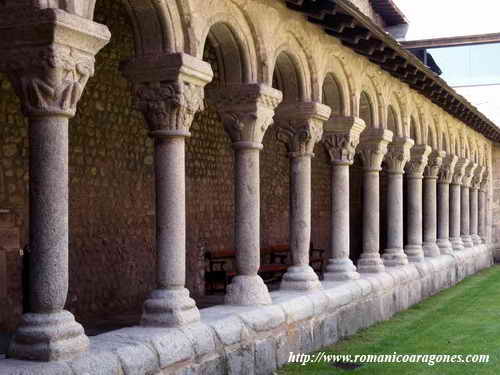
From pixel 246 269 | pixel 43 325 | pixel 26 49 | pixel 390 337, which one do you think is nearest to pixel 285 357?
pixel 246 269

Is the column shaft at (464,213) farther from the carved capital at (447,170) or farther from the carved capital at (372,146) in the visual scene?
the carved capital at (372,146)

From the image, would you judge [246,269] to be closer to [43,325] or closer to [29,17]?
[43,325]

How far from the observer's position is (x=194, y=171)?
37.3ft

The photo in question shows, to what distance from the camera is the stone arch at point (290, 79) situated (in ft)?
28.4

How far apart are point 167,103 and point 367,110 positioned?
5.82 meters

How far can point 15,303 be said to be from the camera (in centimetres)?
764

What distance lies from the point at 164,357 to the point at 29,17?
2.39 meters

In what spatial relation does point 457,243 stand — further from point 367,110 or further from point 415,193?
point 367,110

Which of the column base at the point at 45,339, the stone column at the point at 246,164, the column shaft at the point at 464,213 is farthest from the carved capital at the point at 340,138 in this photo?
the column shaft at the point at 464,213

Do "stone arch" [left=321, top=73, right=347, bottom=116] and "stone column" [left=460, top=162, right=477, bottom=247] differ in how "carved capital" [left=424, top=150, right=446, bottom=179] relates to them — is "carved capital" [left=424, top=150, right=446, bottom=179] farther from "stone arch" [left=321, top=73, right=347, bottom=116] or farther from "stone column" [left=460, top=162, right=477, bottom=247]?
"stone arch" [left=321, top=73, right=347, bottom=116]

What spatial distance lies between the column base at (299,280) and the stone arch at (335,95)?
2.44 meters

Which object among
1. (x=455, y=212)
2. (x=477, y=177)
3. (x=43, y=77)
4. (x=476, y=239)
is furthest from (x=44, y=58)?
(x=477, y=177)

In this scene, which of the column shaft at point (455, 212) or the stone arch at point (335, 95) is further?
→ the column shaft at point (455, 212)

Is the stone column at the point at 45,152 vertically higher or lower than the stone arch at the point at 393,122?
lower
